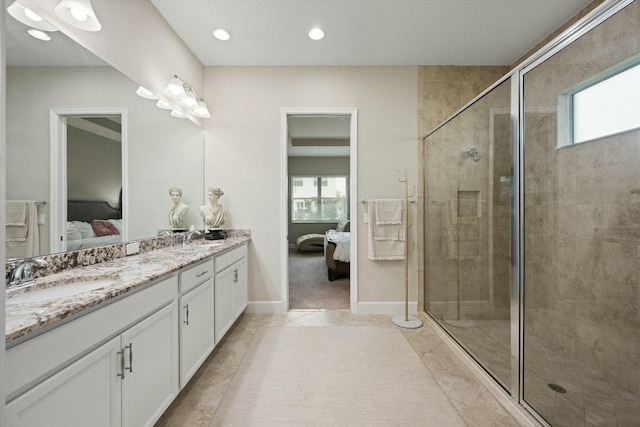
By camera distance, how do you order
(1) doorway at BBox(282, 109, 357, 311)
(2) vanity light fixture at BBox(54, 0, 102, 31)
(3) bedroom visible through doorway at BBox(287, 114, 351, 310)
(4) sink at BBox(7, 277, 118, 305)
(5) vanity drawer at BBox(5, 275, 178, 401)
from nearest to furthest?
(5) vanity drawer at BBox(5, 275, 178, 401) → (4) sink at BBox(7, 277, 118, 305) → (2) vanity light fixture at BBox(54, 0, 102, 31) → (1) doorway at BBox(282, 109, 357, 311) → (3) bedroom visible through doorway at BBox(287, 114, 351, 310)

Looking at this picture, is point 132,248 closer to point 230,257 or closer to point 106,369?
point 230,257

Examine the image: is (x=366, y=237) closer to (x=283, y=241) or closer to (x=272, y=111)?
(x=283, y=241)

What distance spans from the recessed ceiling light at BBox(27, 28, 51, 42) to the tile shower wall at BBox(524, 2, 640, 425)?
2.63 meters

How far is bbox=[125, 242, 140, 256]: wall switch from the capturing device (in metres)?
1.81

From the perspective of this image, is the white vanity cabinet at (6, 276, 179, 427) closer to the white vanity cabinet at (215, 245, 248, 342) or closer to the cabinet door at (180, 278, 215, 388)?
the cabinet door at (180, 278, 215, 388)

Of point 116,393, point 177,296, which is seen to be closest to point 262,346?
point 177,296

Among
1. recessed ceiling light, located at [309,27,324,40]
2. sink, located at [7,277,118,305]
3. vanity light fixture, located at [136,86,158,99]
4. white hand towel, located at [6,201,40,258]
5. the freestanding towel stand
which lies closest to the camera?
sink, located at [7,277,118,305]

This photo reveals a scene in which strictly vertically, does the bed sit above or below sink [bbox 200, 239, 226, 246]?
above

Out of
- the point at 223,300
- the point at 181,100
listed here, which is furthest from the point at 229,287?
the point at 181,100

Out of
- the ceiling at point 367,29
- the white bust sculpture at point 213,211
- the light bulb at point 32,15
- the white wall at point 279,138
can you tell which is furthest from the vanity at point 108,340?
the ceiling at point 367,29

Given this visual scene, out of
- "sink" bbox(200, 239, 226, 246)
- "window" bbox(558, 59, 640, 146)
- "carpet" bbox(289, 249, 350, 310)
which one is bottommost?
"carpet" bbox(289, 249, 350, 310)

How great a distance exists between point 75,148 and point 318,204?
6.29 m

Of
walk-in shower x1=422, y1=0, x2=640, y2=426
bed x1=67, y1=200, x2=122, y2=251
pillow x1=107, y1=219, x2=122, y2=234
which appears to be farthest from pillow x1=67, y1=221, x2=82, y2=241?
walk-in shower x1=422, y1=0, x2=640, y2=426

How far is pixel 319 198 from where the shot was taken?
762 cm
